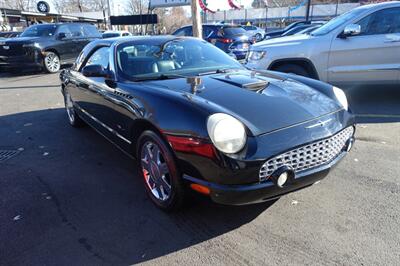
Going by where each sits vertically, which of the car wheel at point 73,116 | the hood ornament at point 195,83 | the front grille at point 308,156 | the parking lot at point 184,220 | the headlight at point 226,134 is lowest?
the parking lot at point 184,220

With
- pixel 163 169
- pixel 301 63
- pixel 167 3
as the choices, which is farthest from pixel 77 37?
pixel 167 3

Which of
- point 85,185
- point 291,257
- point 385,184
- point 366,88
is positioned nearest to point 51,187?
point 85,185

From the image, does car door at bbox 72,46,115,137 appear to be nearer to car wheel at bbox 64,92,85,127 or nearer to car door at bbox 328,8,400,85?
car wheel at bbox 64,92,85,127

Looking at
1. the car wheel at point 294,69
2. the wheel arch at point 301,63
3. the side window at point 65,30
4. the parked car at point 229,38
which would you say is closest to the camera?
the wheel arch at point 301,63

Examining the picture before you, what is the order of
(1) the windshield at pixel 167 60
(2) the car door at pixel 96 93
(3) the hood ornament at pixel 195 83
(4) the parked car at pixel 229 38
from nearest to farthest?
(3) the hood ornament at pixel 195 83 → (1) the windshield at pixel 167 60 → (2) the car door at pixel 96 93 → (4) the parked car at pixel 229 38

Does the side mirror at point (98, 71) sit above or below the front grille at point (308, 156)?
above

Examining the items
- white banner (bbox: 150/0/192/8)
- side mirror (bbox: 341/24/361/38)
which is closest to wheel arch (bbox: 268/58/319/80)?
side mirror (bbox: 341/24/361/38)

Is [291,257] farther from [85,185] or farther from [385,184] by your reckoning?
[85,185]

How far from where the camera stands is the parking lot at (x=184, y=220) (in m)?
2.41

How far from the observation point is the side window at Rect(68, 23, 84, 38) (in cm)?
1315

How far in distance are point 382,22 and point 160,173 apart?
200 inches

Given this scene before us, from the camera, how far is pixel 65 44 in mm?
12742

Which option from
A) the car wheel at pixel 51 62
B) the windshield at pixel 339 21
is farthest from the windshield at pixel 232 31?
the car wheel at pixel 51 62

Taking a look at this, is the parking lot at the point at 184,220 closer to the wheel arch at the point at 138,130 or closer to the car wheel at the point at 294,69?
the wheel arch at the point at 138,130
